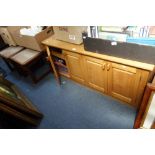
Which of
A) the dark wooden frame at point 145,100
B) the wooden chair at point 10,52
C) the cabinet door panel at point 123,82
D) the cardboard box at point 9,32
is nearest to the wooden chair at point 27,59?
the wooden chair at point 10,52

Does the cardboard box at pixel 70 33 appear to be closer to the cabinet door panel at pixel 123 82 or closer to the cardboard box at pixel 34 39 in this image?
the cardboard box at pixel 34 39

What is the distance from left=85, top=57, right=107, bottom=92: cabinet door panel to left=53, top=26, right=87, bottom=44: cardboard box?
0.26 metres

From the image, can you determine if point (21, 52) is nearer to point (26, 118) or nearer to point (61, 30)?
point (61, 30)

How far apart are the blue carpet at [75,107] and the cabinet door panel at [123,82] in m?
0.18

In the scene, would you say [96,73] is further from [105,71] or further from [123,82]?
[123,82]

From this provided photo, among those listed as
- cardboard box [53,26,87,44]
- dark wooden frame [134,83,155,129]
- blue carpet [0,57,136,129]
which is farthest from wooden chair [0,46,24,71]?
dark wooden frame [134,83,155,129]

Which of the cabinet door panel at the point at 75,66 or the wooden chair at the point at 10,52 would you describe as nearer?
the cabinet door panel at the point at 75,66

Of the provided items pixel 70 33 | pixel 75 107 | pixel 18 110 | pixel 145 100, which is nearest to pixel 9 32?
pixel 70 33

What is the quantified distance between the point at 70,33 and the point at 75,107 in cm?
97

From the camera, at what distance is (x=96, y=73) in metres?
1.74

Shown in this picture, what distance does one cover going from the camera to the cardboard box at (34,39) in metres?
2.08
